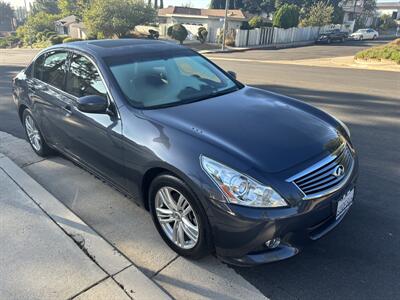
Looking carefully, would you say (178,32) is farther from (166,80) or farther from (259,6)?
(166,80)

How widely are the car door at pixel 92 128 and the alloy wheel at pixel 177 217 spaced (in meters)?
0.53

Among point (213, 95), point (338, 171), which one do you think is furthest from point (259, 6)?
point (338, 171)

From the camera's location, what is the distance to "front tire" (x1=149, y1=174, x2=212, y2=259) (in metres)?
2.50

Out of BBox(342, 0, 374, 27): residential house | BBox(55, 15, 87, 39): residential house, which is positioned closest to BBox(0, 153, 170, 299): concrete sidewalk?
BBox(55, 15, 87, 39): residential house

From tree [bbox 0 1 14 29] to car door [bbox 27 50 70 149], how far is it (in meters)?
132

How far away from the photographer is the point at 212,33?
3659 cm

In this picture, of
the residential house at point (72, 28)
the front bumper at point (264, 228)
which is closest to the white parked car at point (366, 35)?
the residential house at point (72, 28)

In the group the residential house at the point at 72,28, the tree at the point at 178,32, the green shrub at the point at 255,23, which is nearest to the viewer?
the tree at the point at 178,32

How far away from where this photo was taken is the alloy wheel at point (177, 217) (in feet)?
8.73

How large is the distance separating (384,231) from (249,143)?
161 cm

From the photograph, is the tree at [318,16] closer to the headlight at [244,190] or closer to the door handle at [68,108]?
the door handle at [68,108]

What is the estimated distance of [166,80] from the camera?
3490mm

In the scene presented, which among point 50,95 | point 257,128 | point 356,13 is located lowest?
point 50,95

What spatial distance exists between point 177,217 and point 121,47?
2.05m
